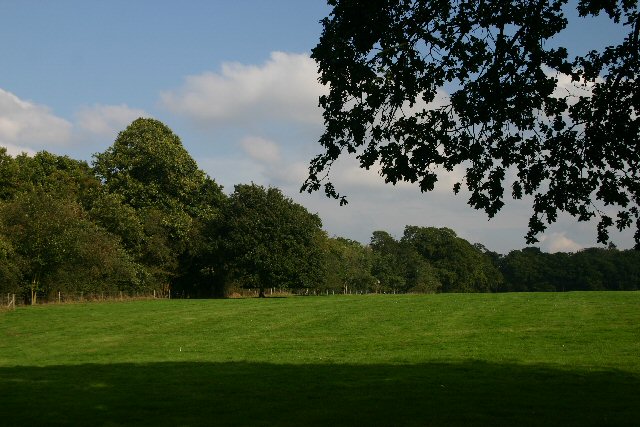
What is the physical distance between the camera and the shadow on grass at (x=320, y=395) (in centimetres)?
1516

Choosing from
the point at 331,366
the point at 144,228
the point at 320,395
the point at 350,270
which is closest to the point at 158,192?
the point at 144,228

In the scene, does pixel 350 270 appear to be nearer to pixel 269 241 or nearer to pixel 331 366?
pixel 269 241

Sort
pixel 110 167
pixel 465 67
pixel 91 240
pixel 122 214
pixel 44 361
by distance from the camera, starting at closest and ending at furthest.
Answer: pixel 465 67
pixel 44 361
pixel 91 240
pixel 122 214
pixel 110 167

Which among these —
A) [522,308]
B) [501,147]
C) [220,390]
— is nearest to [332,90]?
[501,147]

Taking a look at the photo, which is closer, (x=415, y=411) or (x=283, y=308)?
(x=415, y=411)

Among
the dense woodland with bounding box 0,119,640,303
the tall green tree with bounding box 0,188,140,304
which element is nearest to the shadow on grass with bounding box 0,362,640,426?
the tall green tree with bounding box 0,188,140,304

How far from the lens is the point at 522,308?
47.5 m

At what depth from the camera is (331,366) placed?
998 inches

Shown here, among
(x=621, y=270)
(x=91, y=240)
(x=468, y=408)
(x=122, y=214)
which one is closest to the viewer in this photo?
(x=468, y=408)

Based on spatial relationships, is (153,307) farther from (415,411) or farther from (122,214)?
(415,411)

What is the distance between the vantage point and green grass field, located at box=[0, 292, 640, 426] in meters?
15.9

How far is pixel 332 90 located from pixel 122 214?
64408mm

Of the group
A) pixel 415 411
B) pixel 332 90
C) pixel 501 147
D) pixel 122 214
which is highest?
pixel 122 214

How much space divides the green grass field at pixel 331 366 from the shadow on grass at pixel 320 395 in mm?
59
